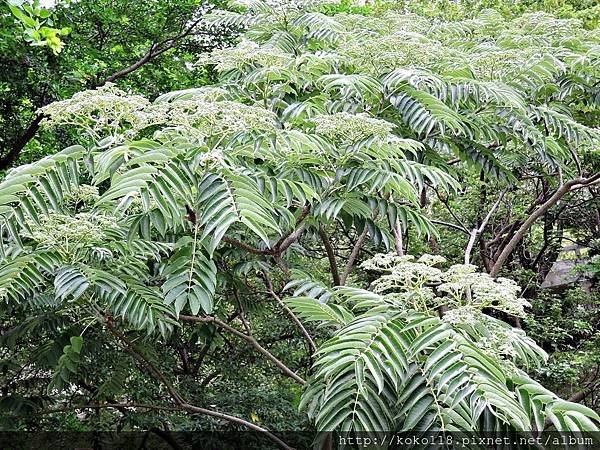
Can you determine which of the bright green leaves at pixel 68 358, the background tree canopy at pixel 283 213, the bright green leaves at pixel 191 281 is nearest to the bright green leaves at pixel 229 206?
the background tree canopy at pixel 283 213

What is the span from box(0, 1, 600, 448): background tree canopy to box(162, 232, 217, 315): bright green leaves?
0.01 metres

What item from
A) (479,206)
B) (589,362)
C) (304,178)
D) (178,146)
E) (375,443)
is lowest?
(589,362)

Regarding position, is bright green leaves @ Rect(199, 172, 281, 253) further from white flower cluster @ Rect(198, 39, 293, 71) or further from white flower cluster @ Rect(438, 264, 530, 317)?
white flower cluster @ Rect(198, 39, 293, 71)

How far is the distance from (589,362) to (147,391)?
4729mm

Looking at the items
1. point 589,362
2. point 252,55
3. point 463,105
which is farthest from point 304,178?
point 589,362

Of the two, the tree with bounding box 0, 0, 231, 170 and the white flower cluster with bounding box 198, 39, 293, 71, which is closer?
the white flower cluster with bounding box 198, 39, 293, 71

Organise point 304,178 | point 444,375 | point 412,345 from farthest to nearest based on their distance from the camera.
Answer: point 304,178 → point 412,345 → point 444,375

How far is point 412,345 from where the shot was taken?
1.79m

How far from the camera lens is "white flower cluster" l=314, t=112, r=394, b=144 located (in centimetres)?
264

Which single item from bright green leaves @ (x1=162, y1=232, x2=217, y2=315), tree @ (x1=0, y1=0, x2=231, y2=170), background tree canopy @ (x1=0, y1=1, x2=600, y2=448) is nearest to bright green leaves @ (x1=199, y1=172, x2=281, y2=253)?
background tree canopy @ (x1=0, y1=1, x2=600, y2=448)

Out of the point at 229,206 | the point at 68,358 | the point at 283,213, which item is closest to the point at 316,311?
the point at 283,213

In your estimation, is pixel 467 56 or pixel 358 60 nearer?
pixel 358 60

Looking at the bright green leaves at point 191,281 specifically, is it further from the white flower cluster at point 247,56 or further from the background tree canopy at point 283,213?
the white flower cluster at point 247,56

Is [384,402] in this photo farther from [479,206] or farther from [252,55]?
[479,206]
